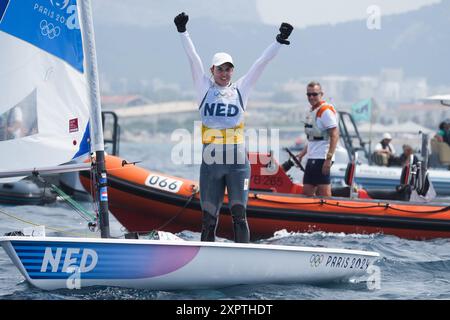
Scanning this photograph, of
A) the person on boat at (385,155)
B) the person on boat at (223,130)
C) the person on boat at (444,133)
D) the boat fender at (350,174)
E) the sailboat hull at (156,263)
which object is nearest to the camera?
the sailboat hull at (156,263)

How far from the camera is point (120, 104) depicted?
146 metres

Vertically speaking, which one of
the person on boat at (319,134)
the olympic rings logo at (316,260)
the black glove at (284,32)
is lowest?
the olympic rings logo at (316,260)

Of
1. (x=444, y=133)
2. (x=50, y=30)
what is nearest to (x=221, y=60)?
(x=50, y=30)

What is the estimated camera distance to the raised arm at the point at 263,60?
7.18 metres

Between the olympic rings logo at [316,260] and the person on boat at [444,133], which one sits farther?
the person on boat at [444,133]

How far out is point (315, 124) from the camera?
989 cm

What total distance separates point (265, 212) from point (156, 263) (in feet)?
11.4

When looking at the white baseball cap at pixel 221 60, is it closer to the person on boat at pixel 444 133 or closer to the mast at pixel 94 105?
the mast at pixel 94 105

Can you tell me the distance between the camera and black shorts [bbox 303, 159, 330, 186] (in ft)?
32.7

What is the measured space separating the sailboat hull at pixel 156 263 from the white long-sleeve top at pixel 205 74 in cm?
122

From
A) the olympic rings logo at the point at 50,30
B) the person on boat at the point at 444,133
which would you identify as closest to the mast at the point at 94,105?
the olympic rings logo at the point at 50,30

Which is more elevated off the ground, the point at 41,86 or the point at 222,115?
the point at 41,86

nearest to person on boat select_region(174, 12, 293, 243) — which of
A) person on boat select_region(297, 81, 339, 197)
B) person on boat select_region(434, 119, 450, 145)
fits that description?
person on boat select_region(297, 81, 339, 197)

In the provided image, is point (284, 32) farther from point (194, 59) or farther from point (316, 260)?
point (316, 260)
